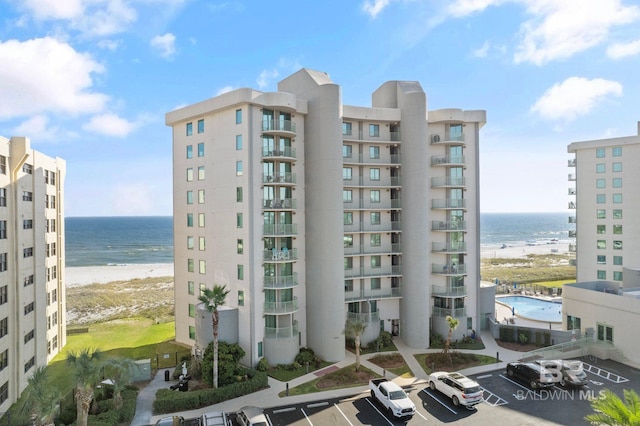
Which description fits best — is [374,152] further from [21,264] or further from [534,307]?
[21,264]

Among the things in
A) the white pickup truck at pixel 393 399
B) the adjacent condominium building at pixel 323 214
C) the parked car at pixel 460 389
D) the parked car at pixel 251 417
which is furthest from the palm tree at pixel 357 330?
the parked car at pixel 251 417

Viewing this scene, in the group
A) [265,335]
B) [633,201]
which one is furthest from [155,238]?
[633,201]

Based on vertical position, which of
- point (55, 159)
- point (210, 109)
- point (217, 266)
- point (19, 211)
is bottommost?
point (217, 266)

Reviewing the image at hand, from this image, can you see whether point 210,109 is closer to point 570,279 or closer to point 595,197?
point 595,197

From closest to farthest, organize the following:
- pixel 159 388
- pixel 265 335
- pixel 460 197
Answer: pixel 159 388
pixel 265 335
pixel 460 197

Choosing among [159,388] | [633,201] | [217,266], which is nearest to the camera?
[159,388]

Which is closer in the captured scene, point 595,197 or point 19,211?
point 19,211

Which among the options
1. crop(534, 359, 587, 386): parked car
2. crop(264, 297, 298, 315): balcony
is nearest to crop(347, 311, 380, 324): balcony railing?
crop(264, 297, 298, 315): balcony
